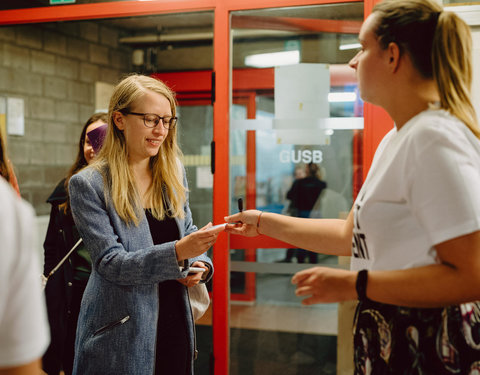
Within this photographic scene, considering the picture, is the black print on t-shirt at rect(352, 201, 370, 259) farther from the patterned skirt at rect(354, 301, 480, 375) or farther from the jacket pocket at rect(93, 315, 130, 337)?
the jacket pocket at rect(93, 315, 130, 337)

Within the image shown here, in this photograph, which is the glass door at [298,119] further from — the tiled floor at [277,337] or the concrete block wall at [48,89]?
the concrete block wall at [48,89]

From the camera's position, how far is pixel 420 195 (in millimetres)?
1062

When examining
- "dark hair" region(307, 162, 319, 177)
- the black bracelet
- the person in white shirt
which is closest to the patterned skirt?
the person in white shirt

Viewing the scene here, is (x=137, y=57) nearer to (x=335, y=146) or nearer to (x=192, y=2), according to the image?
(x=192, y=2)

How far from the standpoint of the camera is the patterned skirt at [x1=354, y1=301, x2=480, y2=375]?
1.11 meters

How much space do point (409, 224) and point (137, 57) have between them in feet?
19.2

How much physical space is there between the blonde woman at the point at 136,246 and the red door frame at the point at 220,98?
0.80m

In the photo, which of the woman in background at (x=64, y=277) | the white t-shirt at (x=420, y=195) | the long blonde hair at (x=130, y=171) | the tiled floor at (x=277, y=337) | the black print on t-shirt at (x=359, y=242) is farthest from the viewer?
the tiled floor at (x=277, y=337)

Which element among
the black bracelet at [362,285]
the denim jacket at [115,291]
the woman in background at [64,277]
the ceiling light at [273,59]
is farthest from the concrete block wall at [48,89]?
the black bracelet at [362,285]

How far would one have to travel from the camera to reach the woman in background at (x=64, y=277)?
268cm

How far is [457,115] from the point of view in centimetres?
112

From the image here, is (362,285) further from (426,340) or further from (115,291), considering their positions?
(115,291)

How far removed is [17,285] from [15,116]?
428cm

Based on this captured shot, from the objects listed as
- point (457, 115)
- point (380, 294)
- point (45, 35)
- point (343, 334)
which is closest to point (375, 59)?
point (457, 115)
